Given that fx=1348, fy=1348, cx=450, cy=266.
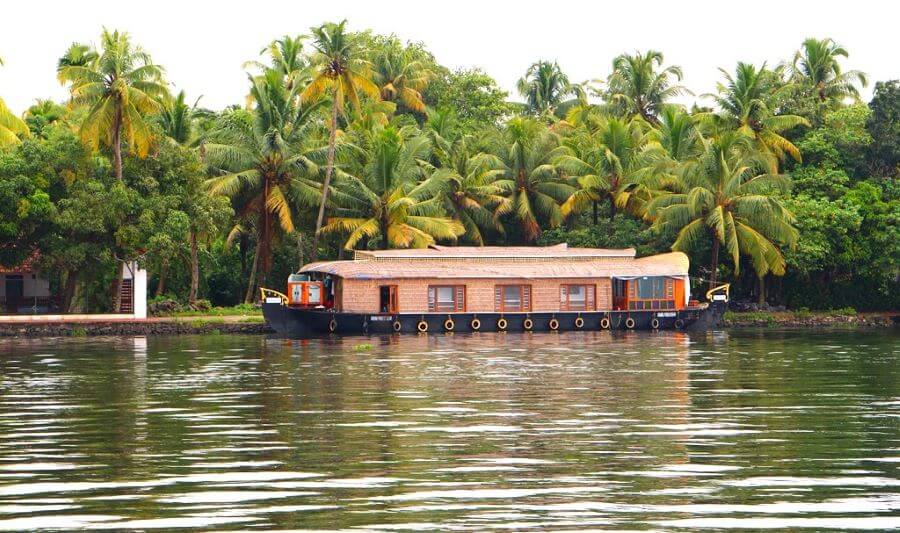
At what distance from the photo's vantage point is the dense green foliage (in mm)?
43969

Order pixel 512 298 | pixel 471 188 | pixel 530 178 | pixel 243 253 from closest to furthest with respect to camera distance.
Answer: pixel 512 298, pixel 471 188, pixel 530 178, pixel 243 253

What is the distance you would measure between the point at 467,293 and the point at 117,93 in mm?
13165

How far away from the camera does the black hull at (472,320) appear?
4338 centimetres

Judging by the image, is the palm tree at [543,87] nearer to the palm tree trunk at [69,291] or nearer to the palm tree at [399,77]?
the palm tree at [399,77]

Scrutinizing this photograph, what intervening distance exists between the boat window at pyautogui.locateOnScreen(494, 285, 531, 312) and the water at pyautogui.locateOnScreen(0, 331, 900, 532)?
591 inches

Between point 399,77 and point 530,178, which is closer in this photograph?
point 530,178

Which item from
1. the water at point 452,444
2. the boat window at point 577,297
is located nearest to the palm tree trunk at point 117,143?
the water at point 452,444

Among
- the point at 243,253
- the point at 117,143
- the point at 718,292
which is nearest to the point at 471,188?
the point at 243,253

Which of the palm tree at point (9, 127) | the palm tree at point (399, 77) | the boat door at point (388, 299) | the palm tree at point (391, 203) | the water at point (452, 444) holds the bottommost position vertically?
the water at point (452, 444)

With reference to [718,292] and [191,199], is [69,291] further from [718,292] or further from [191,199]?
[718,292]

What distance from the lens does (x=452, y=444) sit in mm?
16250

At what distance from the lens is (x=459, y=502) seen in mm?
12305

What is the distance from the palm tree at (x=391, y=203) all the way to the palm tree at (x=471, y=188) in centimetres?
147

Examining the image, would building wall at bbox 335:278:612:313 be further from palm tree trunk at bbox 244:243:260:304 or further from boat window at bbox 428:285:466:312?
palm tree trunk at bbox 244:243:260:304
